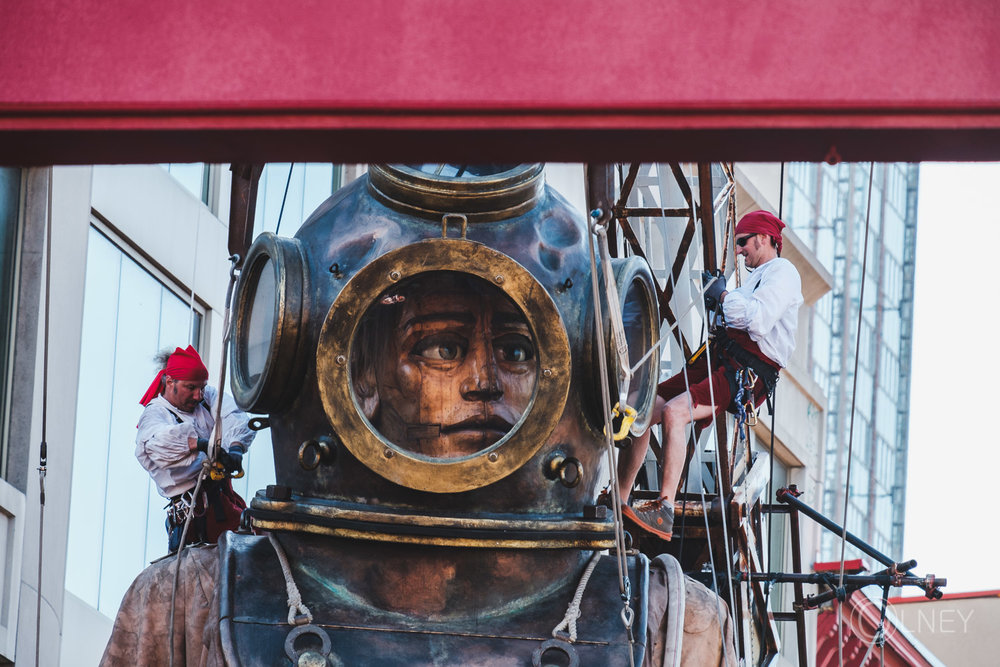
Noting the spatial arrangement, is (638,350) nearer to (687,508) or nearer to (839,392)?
(687,508)

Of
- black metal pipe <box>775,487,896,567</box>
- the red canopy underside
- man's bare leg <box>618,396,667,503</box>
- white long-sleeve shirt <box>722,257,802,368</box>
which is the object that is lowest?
black metal pipe <box>775,487,896,567</box>

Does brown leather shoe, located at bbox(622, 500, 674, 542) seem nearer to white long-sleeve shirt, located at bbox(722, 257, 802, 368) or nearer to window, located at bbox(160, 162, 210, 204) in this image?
white long-sleeve shirt, located at bbox(722, 257, 802, 368)

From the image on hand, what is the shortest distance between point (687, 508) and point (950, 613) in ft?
52.6

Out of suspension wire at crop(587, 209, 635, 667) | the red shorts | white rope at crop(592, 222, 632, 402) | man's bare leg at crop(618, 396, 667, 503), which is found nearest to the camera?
white rope at crop(592, 222, 632, 402)

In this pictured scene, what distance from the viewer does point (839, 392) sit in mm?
44469

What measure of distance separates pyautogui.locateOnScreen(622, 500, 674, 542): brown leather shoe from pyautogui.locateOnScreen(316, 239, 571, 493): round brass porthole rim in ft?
5.89

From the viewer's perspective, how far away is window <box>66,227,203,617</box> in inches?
578

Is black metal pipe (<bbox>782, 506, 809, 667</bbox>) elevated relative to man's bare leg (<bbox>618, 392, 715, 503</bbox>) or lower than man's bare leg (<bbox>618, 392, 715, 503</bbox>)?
lower

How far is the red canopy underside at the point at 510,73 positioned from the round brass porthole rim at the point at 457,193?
322 cm

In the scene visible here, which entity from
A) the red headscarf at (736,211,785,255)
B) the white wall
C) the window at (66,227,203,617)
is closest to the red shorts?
the red headscarf at (736,211,785,255)

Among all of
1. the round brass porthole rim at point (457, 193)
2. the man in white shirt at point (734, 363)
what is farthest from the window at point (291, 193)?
the round brass porthole rim at point (457, 193)

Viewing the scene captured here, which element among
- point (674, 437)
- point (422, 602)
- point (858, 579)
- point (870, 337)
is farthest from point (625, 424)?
point (870, 337)

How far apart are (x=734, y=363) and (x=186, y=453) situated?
316cm

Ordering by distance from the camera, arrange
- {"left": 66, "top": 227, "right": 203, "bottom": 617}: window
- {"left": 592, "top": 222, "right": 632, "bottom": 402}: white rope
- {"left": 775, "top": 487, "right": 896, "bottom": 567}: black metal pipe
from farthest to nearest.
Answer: {"left": 66, "top": 227, "right": 203, "bottom": 617}: window < {"left": 775, "top": 487, "right": 896, "bottom": 567}: black metal pipe < {"left": 592, "top": 222, "right": 632, "bottom": 402}: white rope
